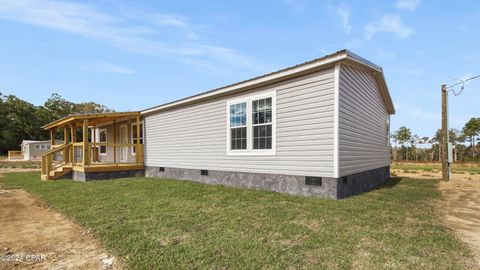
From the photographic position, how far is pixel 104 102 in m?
63.4

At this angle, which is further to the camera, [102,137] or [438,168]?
[438,168]

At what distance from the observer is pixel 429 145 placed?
38438 millimetres

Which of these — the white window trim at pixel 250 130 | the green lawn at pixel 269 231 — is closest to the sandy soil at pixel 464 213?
the green lawn at pixel 269 231

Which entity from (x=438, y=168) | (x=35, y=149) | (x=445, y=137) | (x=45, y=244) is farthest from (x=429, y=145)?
(x=35, y=149)

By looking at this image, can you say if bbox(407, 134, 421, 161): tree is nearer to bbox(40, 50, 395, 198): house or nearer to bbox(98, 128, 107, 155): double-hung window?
bbox(40, 50, 395, 198): house

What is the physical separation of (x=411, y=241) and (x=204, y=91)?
7.54 m

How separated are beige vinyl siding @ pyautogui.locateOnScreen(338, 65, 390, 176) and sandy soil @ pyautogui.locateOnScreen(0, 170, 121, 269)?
522 cm

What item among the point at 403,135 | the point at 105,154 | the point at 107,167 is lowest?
the point at 107,167

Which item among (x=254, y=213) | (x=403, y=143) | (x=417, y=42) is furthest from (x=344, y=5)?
(x=403, y=143)

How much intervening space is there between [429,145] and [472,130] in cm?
570

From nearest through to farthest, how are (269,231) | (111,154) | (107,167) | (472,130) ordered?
1. (269,231)
2. (107,167)
3. (111,154)
4. (472,130)

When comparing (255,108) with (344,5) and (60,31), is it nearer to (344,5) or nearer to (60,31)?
(344,5)

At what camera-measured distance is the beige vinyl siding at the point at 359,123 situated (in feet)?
22.1

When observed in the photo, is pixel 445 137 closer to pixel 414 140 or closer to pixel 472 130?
pixel 472 130
